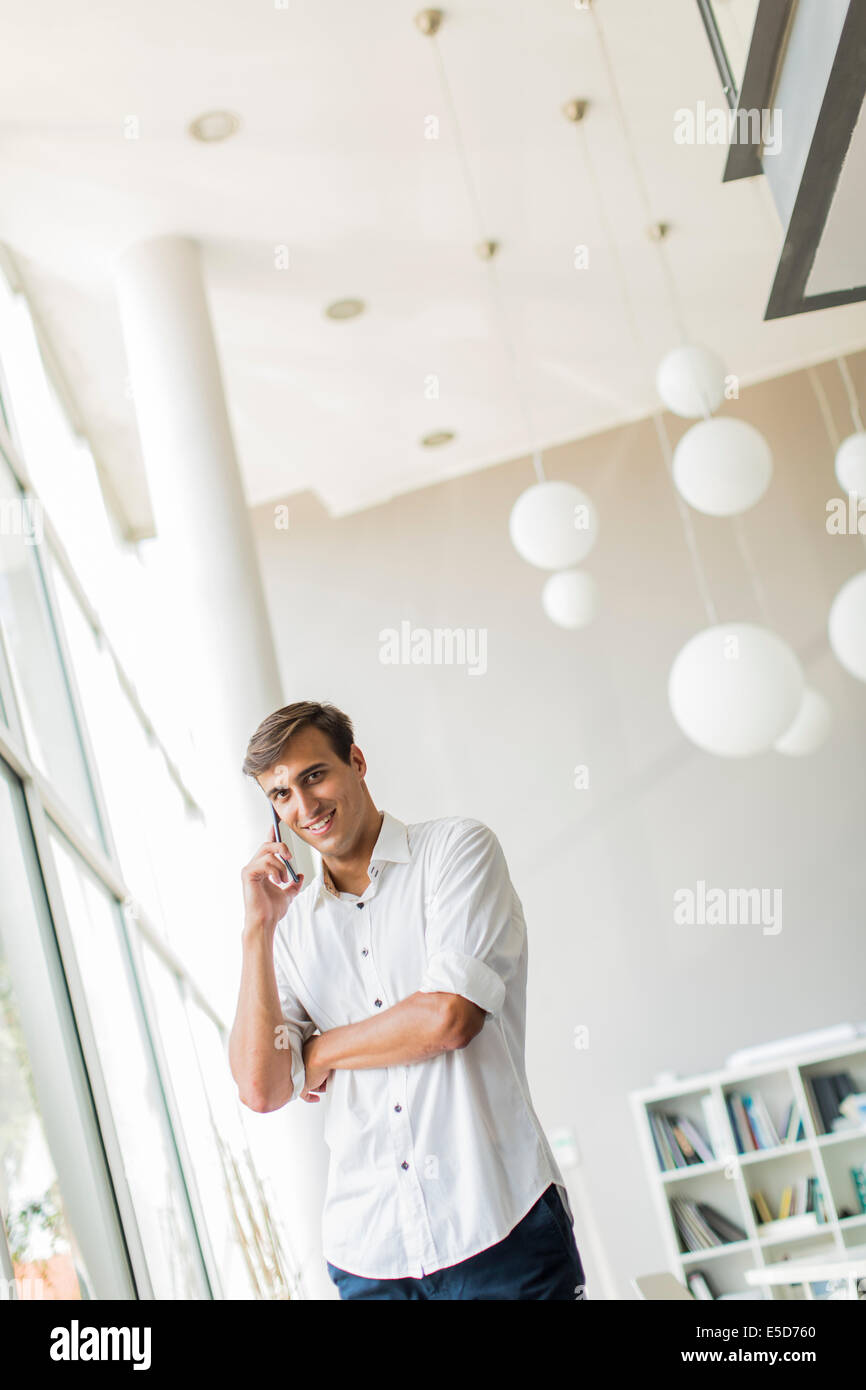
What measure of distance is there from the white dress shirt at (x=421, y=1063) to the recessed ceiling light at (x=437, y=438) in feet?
17.4

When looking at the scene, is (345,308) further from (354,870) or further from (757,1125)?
(757,1125)

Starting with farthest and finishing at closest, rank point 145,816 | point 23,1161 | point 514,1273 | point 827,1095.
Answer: point 827,1095
point 145,816
point 23,1161
point 514,1273

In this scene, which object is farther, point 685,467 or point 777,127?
point 685,467

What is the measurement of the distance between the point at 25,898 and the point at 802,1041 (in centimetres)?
490

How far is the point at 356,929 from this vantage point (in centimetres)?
167

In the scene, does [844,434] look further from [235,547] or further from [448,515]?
[235,547]

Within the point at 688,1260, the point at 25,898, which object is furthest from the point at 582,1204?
the point at 25,898

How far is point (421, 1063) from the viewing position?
1.58 m

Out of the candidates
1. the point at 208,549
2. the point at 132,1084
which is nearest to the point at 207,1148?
the point at 132,1084

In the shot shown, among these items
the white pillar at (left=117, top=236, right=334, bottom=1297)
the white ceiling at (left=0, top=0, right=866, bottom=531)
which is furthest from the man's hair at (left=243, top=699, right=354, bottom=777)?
the white ceiling at (left=0, top=0, right=866, bottom=531)

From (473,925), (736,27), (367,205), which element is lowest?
(473,925)

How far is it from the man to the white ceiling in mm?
2824

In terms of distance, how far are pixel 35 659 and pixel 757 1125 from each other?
14.4 ft

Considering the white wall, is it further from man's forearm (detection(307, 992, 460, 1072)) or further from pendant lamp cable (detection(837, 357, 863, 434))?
man's forearm (detection(307, 992, 460, 1072))
